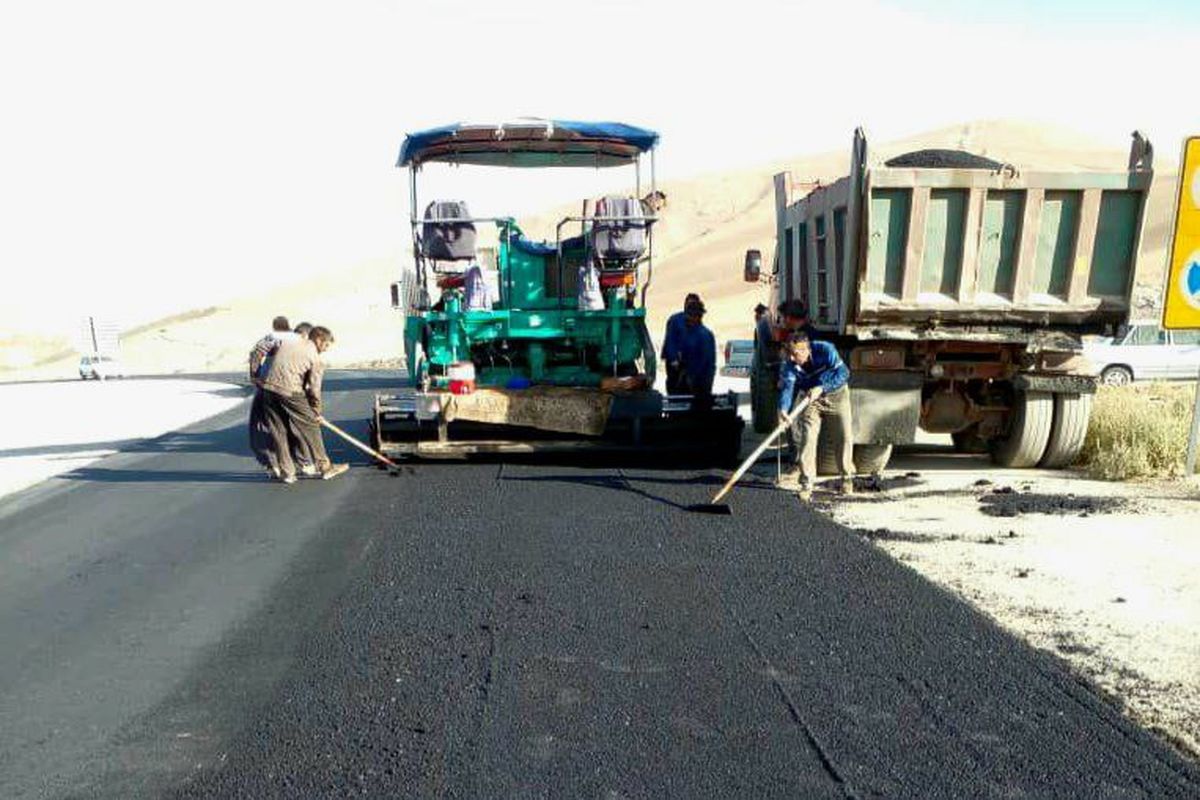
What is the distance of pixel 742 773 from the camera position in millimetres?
3424

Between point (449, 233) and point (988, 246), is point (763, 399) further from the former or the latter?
point (449, 233)

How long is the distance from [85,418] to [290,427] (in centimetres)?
1036

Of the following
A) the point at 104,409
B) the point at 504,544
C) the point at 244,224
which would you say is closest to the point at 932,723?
the point at 504,544

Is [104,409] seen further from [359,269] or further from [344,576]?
[359,269]

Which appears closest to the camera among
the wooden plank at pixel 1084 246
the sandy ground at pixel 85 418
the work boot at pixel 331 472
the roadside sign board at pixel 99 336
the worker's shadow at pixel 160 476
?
the wooden plank at pixel 1084 246

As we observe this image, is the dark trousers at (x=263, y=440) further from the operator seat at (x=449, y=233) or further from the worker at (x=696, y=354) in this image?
the worker at (x=696, y=354)

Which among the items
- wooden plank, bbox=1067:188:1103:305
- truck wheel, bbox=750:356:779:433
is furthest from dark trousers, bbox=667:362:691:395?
wooden plank, bbox=1067:188:1103:305

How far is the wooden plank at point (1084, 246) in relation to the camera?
26.9 feet

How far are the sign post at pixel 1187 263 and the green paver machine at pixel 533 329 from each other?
3878 millimetres

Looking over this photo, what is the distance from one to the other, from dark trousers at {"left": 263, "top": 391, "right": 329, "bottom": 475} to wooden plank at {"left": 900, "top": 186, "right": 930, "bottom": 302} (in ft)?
17.7

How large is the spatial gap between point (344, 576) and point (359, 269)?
83.9 metres

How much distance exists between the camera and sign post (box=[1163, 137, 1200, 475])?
28.6 ft

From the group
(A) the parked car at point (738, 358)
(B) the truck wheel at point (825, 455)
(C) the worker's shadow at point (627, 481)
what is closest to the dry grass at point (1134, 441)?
(B) the truck wheel at point (825, 455)

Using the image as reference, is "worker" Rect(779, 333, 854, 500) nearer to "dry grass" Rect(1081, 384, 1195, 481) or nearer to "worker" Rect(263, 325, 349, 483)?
"dry grass" Rect(1081, 384, 1195, 481)
